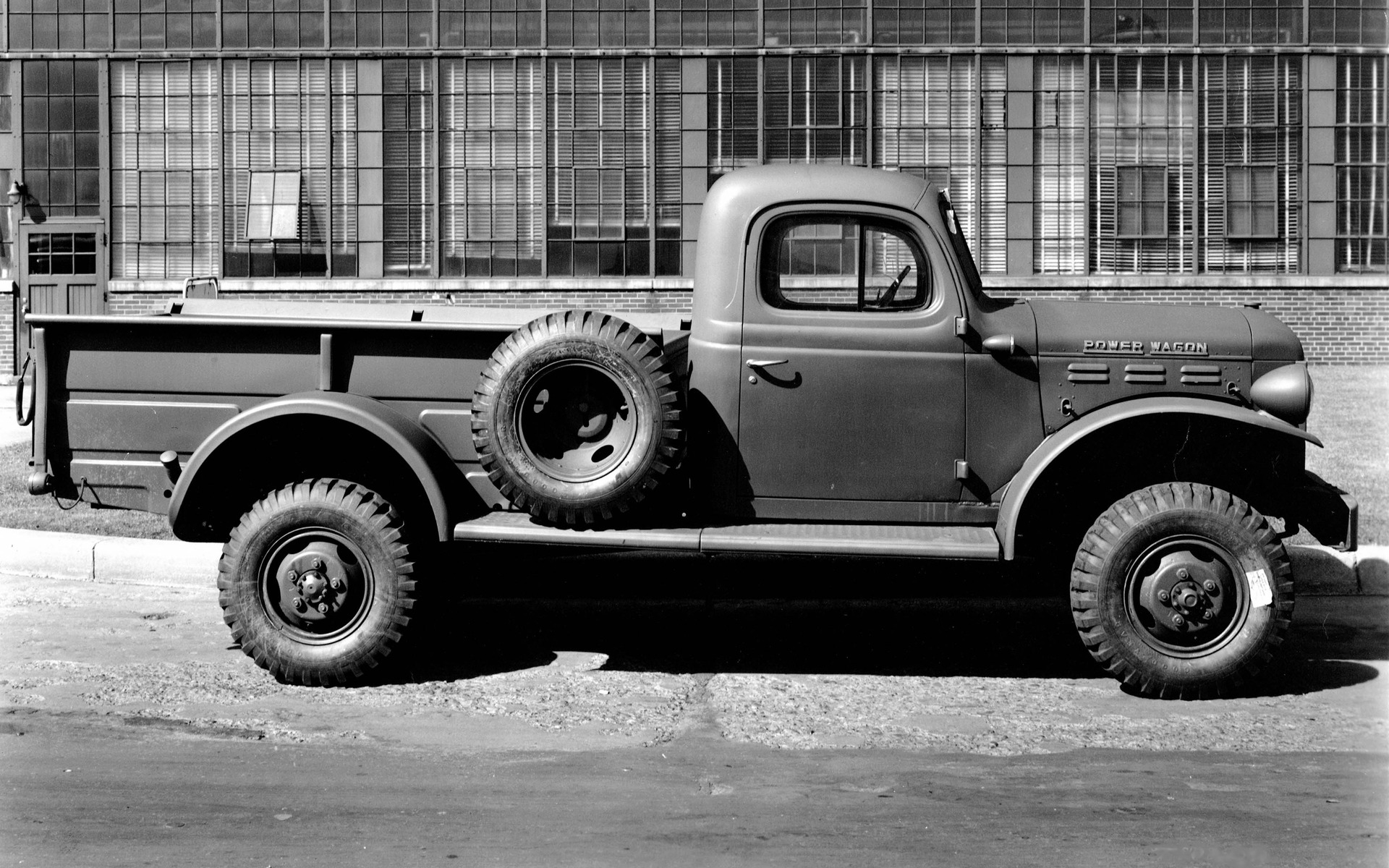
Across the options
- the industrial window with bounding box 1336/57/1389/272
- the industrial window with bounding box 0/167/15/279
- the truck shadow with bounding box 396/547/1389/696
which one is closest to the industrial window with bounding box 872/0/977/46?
the industrial window with bounding box 1336/57/1389/272

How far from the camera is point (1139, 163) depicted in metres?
21.4

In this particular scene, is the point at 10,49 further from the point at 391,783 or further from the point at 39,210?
the point at 391,783

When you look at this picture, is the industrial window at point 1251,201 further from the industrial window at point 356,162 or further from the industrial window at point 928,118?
the industrial window at point 356,162

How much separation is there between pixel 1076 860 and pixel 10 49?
2274 cm

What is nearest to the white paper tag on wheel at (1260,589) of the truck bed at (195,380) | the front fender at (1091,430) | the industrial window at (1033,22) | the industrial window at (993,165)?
the front fender at (1091,430)

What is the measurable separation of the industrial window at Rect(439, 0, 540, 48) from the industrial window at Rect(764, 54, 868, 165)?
3.96m

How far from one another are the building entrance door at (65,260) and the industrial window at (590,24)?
25.6 ft

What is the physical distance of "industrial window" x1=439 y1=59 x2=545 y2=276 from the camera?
2136 centimetres

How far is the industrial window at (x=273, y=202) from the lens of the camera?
2152cm

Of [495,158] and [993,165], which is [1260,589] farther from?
[495,158]

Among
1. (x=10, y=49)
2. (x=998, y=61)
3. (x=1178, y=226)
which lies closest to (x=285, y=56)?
(x=10, y=49)

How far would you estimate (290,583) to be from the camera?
5746mm

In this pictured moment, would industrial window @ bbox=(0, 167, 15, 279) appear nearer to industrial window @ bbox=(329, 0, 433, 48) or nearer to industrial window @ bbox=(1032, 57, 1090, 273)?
industrial window @ bbox=(329, 0, 433, 48)

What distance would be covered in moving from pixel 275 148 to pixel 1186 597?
18.9 meters
